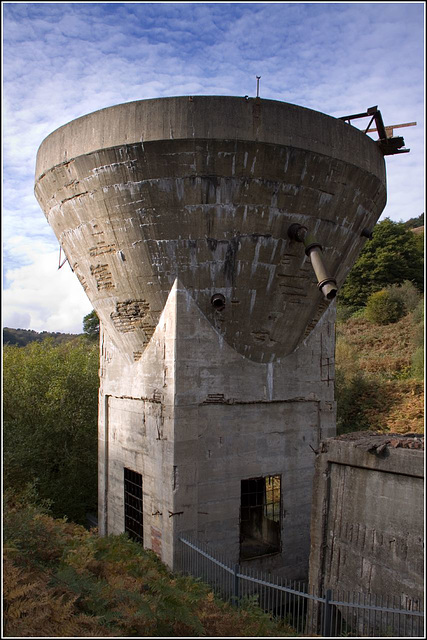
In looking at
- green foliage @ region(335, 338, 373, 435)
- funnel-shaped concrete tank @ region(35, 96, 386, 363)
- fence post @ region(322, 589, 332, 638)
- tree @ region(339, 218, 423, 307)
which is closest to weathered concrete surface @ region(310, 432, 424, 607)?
fence post @ region(322, 589, 332, 638)

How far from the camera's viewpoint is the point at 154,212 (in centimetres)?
897

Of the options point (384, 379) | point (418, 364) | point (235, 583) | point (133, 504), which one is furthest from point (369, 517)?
point (384, 379)

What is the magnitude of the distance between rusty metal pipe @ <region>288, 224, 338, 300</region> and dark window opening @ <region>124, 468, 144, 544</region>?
224 inches

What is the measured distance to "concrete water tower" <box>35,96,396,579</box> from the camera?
8625 mm

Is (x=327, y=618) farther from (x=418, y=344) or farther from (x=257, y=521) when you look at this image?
(x=418, y=344)

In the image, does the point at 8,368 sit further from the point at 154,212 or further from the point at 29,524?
the point at 154,212

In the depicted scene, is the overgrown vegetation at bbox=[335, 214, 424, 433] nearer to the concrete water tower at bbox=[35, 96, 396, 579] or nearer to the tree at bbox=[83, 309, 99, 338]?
the concrete water tower at bbox=[35, 96, 396, 579]

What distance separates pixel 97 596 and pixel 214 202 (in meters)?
6.51

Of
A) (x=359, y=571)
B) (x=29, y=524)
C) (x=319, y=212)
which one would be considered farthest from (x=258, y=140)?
(x=29, y=524)

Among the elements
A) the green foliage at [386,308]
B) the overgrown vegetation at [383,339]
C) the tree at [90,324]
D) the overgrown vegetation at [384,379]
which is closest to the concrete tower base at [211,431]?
the overgrown vegetation at [384,379]

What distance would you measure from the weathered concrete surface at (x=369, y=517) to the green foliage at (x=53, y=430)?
31.8 ft

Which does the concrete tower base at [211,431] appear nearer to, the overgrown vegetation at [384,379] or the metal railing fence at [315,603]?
the metal railing fence at [315,603]

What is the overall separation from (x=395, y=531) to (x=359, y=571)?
963 millimetres

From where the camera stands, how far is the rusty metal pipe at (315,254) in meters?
8.36
